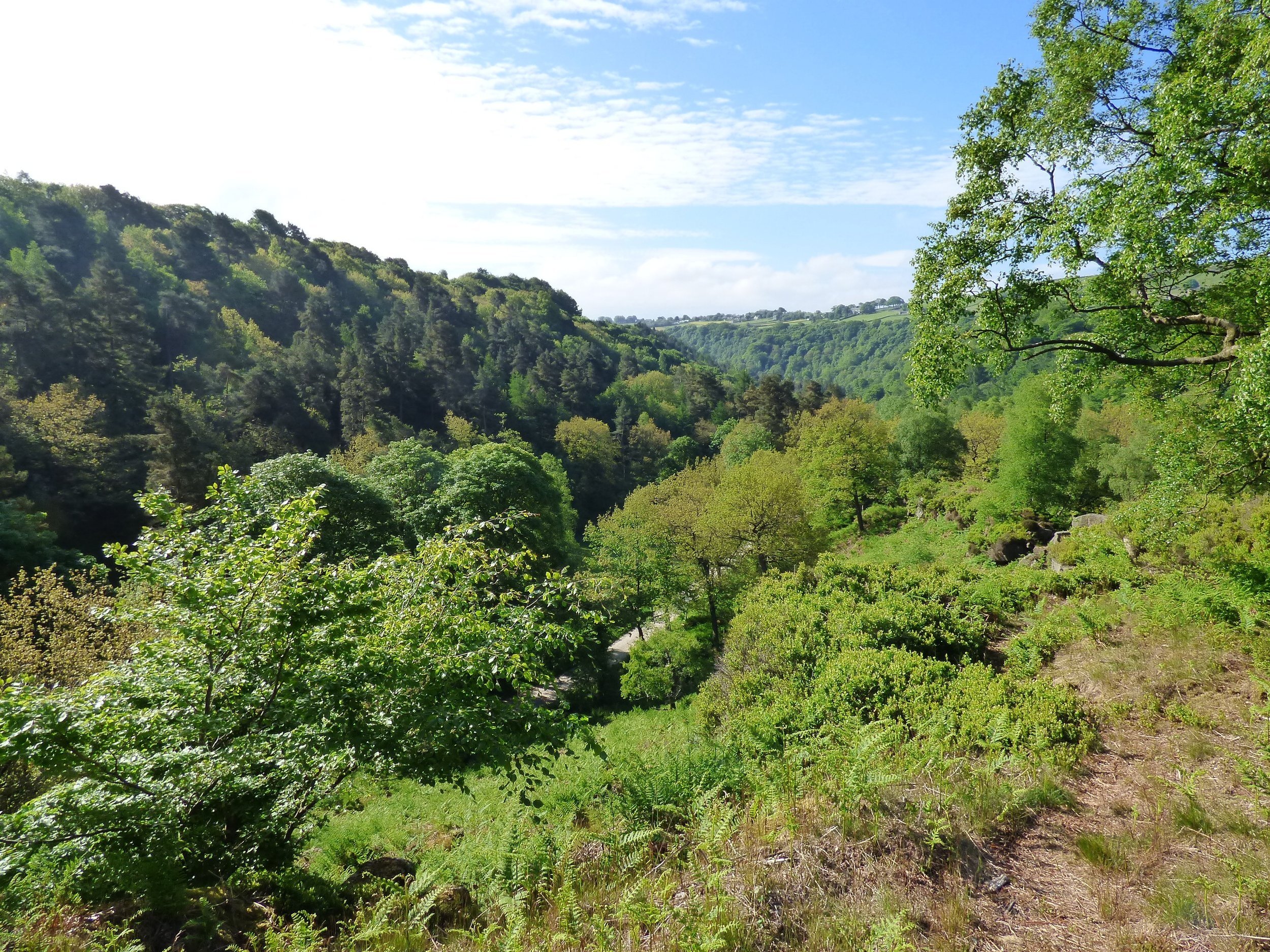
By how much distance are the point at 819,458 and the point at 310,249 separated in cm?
10302

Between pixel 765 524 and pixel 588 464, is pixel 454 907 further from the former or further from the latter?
pixel 588 464

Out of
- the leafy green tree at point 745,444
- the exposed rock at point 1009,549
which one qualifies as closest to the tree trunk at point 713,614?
the exposed rock at point 1009,549

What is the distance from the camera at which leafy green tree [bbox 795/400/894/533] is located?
3944 centimetres

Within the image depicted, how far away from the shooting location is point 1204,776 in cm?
560

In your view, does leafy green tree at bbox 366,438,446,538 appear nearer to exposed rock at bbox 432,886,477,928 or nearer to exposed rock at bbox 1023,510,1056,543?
exposed rock at bbox 432,886,477,928

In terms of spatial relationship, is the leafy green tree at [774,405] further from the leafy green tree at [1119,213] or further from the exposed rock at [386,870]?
A: the exposed rock at [386,870]

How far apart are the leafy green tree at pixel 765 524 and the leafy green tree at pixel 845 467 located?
36.0 feet

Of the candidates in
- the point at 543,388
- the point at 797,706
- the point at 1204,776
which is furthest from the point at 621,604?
the point at 543,388

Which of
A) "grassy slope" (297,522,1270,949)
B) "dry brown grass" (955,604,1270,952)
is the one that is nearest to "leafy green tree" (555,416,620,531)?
"grassy slope" (297,522,1270,949)

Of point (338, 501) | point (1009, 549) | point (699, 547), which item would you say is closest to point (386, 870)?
point (338, 501)

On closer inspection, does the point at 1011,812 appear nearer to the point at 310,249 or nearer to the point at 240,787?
the point at 240,787

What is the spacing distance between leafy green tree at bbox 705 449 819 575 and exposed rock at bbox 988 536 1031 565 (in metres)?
7.94

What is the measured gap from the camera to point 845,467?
39.3m

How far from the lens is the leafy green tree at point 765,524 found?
1094 inches
